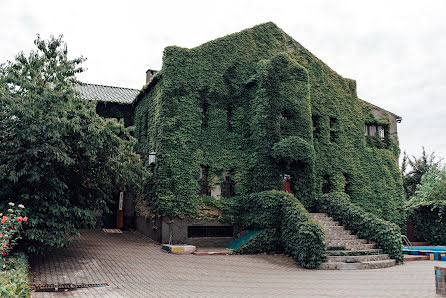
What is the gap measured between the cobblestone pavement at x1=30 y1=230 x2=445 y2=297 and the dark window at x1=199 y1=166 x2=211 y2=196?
4148mm

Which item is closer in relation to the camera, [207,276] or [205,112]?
[207,276]

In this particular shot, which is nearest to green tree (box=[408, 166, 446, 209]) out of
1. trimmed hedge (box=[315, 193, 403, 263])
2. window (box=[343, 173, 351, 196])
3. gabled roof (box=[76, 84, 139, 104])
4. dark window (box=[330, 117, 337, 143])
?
window (box=[343, 173, 351, 196])

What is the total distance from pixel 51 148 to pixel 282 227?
10098mm

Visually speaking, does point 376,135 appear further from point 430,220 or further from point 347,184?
point 430,220

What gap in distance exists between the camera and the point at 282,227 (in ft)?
55.0

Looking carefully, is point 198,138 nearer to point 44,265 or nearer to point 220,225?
point 220,225

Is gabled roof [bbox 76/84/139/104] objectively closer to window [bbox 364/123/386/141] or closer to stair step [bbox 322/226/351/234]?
stair step [bbox 322/226/351/234]

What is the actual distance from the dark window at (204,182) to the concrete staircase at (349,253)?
20.2 ft

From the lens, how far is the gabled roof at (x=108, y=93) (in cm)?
2581

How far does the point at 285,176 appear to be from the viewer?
20.9m

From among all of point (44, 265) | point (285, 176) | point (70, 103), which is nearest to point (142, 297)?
point (44, 265)

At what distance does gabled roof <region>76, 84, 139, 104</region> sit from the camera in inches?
1016

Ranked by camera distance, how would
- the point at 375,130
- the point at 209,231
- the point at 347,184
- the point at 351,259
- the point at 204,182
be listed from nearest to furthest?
the point at 351,259
the point at 209,231
the point at 204,182
the point at 347,184
the point at 375,130

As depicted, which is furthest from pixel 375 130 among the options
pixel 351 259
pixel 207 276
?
pixel 207 276
